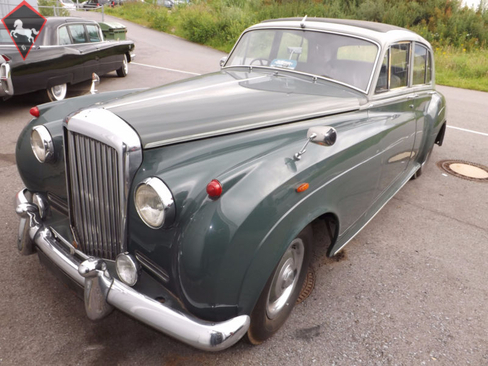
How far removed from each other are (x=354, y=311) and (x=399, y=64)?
7.32 feet

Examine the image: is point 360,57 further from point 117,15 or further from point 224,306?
point 117,15

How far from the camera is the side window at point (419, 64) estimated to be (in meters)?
4.04

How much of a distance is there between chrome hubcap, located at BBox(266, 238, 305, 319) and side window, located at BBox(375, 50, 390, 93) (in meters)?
1.57

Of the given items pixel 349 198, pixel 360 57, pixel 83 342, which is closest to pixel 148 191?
pixel 83 342

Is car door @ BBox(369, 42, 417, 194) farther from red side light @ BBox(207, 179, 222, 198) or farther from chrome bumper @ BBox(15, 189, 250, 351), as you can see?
chrome bumper @ BBox(15, 189, 250, 351)

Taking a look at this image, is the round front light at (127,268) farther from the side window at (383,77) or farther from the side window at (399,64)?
the side window at (399,64)

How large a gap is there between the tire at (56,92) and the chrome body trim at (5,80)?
0.98 metres

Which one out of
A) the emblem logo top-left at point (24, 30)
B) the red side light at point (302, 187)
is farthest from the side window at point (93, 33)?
the red side light at point (302, 187)

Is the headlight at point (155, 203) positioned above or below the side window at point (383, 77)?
below

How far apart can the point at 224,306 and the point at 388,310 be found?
1.38 meters

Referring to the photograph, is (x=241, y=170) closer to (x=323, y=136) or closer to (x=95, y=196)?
(x=323, y=136)

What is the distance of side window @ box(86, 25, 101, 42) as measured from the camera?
8.16 metres

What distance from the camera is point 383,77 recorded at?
11.1ft

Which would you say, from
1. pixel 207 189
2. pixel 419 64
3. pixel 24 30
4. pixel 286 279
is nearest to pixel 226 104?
pixel 207 189
